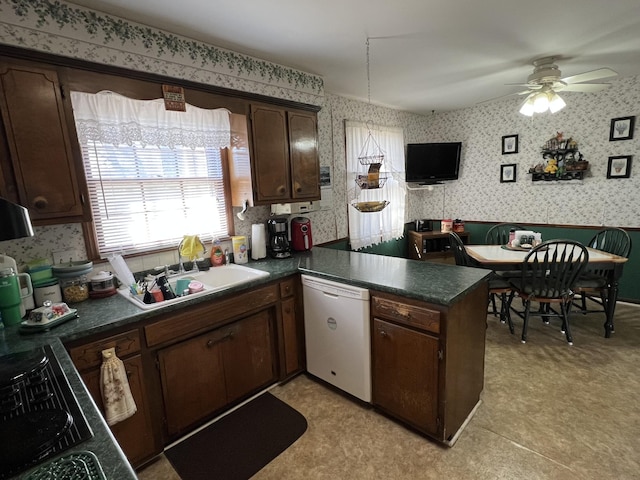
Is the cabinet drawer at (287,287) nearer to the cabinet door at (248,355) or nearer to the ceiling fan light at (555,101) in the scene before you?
the cabinet door at (248,355)

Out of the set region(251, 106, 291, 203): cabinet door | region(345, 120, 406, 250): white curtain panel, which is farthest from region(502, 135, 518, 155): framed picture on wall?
region(251, 106, 291, 203): cabinet door

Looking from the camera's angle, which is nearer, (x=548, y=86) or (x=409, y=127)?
(x=548, y=86)

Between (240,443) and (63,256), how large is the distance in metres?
1.50

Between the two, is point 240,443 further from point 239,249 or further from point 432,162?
point 432,162

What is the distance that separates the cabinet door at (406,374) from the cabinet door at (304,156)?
4.31 feet

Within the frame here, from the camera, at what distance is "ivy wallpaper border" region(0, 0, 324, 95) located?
1594 mm

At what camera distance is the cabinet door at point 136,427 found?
1.62 m

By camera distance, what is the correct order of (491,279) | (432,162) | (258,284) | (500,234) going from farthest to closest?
(432,162) < (500,234) < (491,279) < (258,284)

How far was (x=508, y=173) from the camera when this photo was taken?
420 centimetres

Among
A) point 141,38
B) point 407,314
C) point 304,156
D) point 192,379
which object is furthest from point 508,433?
point 141,38

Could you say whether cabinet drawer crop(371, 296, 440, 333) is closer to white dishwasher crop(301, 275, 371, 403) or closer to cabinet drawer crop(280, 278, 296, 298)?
white dishwasher crop(301, 275, 371, 403)

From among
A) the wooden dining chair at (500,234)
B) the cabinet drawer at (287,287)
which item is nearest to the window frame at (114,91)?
the cabinet drawer at (287,287)

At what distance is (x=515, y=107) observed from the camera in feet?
13.2

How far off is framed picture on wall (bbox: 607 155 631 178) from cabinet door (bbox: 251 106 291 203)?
11.6 feet
